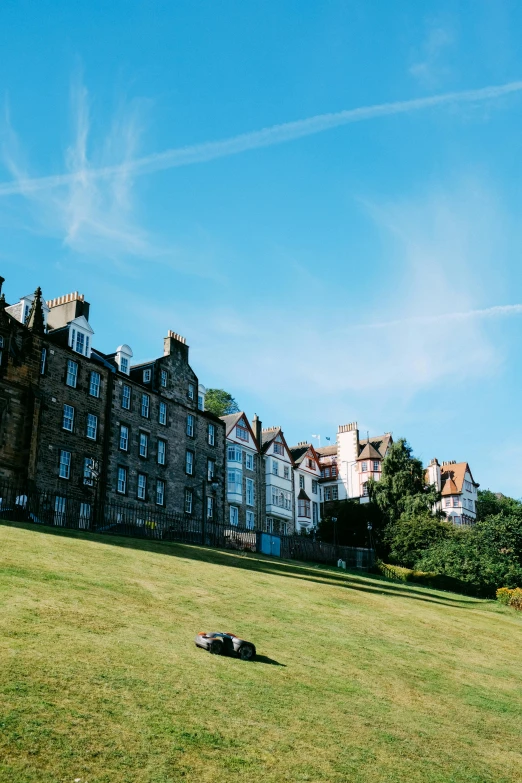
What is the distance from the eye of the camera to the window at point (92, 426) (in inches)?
2011

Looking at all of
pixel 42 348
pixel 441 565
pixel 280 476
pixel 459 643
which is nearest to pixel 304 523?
pixel 280 476

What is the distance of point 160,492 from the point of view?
56.6 metres

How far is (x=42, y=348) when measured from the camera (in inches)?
1868

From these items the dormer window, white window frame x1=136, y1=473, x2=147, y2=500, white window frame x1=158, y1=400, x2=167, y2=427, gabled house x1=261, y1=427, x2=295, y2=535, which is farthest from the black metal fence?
gabled house x1=261, y1=427, x2=295, y2=535

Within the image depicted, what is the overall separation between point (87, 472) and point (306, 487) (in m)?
42.5

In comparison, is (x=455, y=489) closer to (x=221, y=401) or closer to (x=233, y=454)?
(x=221, y=401)

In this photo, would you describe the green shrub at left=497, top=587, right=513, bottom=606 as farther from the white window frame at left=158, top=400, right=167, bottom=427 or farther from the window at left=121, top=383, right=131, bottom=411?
the window at left=121, top=383, right=131, bottom=411

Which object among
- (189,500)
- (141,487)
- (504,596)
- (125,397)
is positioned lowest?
(504,596)

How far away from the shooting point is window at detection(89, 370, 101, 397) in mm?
51969

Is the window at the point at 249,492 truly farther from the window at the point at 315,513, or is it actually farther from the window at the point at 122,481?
the window at the point at 122,481

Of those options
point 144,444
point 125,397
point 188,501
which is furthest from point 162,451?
point 125,397

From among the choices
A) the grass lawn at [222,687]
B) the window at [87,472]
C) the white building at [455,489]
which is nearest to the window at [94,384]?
the window at [87,472]

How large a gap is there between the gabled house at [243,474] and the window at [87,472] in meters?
21.0

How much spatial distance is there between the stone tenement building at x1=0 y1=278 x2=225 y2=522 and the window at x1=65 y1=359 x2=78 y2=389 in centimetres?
8
